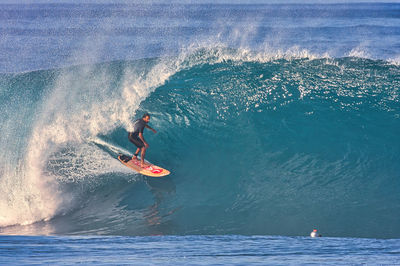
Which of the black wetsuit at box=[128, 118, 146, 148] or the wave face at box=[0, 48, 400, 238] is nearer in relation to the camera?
the wave face at box=[0, 48, 400, 238]

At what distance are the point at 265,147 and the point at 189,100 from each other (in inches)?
95.3

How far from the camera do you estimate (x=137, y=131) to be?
25.5ft

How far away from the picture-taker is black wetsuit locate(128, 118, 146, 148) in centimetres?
771

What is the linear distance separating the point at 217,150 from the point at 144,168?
1755 millimetres

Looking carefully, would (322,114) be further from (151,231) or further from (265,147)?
(151,231)

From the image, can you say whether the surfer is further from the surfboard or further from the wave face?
the wave face

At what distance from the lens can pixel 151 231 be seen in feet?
21.1

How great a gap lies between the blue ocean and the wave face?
0.11ft

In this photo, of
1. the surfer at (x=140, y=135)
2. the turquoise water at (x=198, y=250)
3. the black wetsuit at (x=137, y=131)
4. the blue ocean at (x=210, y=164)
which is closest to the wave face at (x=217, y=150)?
the blue ocean at (x=210, y=164)

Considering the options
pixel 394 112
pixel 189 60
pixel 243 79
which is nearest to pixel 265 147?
pixel 243 79

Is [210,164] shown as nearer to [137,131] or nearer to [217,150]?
[217,150]

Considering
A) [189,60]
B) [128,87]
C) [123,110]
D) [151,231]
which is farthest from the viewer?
[189,60]

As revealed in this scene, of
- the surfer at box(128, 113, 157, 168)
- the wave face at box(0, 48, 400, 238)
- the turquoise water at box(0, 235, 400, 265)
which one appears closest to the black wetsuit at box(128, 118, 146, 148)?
the surfer at box(128, 113, 157, 168)

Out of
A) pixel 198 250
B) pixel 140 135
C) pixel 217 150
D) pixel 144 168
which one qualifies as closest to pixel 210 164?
→ pixel 217 150
